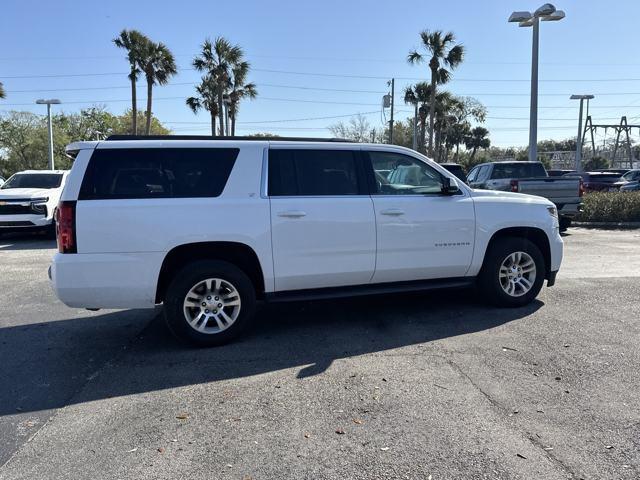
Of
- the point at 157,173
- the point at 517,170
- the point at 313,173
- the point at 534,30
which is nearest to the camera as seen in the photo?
the point at 157,173

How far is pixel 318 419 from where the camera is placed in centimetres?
364

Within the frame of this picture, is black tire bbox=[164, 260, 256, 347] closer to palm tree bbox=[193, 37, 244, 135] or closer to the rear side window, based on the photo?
the rear side window

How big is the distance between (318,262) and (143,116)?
63.6 meters

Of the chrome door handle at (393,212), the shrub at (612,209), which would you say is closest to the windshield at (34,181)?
the chrome door handle at (393,212)

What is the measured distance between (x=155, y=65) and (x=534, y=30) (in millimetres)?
21725

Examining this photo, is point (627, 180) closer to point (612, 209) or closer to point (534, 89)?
point (534, 89)

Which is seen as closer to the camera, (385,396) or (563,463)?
(563,463)

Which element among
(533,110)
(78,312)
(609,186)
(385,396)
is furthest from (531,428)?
(609,186)

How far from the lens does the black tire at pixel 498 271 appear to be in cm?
612

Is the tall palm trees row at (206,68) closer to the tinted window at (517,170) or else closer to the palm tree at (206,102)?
the palm tree at (206,102)

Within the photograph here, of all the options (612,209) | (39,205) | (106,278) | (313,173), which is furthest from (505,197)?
(612,209)

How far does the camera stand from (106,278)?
4773 mm

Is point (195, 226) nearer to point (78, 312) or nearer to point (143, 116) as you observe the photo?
point (78, 312)

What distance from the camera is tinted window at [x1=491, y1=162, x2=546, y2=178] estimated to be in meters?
15.4
